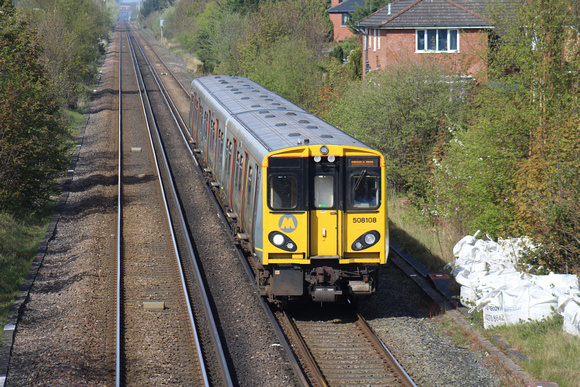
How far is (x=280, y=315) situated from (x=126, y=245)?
17.9ft

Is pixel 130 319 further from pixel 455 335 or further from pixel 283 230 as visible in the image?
pixel 455 335

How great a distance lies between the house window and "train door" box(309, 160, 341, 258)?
20.9m

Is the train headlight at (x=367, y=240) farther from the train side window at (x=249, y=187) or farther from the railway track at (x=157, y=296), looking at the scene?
the railway track at (x=157, y=296)

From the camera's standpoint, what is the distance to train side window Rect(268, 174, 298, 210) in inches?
405

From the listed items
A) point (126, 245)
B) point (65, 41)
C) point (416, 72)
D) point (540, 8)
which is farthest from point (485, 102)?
point (65, 41)

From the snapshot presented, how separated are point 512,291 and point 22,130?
13287 millimetres

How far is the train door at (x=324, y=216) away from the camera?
10383 millimetres

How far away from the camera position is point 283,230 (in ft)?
33.7

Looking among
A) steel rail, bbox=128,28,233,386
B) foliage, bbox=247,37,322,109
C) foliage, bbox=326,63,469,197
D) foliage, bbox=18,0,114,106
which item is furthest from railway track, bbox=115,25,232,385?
foliage, bbox=18,0,114,106

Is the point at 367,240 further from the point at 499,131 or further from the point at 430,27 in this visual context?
the point at 430,27

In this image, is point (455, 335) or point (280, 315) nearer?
point (455, 335)

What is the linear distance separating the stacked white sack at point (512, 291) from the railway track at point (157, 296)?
4544mm

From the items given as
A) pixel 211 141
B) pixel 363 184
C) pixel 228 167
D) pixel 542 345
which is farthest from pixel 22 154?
pixel 542 345

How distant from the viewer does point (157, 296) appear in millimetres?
11922
